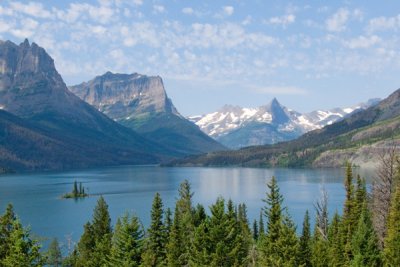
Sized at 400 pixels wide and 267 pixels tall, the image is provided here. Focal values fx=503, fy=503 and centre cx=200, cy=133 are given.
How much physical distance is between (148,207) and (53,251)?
9220 cm

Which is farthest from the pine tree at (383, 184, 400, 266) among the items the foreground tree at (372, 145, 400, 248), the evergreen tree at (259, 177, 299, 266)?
the evergreen tree at (259, 177, 299, 266)

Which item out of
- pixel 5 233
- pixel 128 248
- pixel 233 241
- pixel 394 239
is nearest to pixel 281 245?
pixel 233 241

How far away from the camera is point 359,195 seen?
250 ft

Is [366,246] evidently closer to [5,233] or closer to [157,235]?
[157,235]

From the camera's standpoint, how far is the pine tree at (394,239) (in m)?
55.7

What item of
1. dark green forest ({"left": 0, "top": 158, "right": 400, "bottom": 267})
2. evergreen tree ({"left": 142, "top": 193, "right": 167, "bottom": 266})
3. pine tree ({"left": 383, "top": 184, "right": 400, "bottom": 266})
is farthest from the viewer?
evergreen tree ({"left": 142, "top": 193, "right": 167, "bottom": 266})

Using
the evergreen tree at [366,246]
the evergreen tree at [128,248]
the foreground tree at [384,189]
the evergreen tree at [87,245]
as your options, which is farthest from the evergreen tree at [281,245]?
the evergreen tree at [87,245]

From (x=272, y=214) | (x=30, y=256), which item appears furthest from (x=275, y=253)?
(x=30, y=256)

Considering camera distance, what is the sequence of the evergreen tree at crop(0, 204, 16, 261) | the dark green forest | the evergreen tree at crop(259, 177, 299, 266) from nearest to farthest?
the evergreen tree at crop(259, 177, 299, 266)
the dark green forest
the evergreen tree at crop(0, 204, 16, 261)

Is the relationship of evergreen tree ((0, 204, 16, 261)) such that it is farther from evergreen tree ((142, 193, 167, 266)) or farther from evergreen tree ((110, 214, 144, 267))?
evergreen tree ((142, 193, 167, 266))

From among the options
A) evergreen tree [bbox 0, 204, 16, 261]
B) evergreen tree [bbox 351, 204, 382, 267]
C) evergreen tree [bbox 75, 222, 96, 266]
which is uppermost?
evergreen tree [bbox 0, 204, 16, 261]

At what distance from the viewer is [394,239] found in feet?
184

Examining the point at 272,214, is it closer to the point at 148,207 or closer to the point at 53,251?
the point at 53,251

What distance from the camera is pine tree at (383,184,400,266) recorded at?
2192 inches
